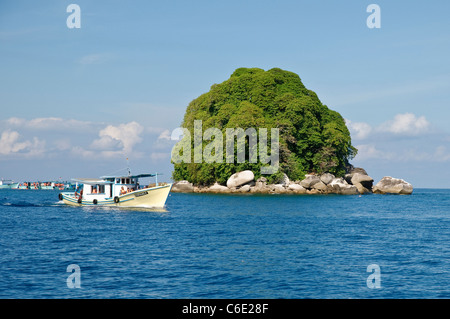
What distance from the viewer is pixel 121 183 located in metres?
61.7

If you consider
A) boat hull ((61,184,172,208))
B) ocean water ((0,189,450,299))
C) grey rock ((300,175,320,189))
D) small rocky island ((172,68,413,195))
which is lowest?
ocean water ((0,189,450,299))

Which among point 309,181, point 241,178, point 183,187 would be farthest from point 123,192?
point 183,187

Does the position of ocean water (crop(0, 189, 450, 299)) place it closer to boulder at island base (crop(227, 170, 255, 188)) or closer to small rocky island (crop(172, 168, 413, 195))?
boulder at island base (crop(227, 170, 255, 188))

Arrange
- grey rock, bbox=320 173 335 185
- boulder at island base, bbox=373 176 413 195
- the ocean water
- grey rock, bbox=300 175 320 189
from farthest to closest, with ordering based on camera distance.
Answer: boulder at island base, bbox=373 176 413 195, grey rock, bbox=320 173 335 185, grey rock, bbox=300 175 320 189, the ocean water

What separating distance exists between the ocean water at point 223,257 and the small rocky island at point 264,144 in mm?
43646

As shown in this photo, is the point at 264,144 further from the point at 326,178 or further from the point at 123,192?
the point at 123,192

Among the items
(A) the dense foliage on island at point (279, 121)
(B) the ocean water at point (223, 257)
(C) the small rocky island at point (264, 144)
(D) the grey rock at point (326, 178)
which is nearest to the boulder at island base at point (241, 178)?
(C) the small rocky island at point (264, 144)

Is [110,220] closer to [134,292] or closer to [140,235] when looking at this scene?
[140,235]

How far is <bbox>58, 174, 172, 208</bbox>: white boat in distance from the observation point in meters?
60.0

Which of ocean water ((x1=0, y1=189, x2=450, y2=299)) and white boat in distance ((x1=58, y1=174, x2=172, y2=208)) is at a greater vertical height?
white boat in distance ((x1=58, y1=174, x2=172, y2=208))

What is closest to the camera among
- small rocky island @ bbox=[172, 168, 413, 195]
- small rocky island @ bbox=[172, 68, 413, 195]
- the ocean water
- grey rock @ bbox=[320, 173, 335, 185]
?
the ocean water

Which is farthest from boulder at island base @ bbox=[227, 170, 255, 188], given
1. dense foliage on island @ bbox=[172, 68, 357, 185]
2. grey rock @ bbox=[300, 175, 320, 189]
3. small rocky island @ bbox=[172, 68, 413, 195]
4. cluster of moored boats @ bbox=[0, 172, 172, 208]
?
cluster of moored boats @ bbox=[0, 172, 172, 208]

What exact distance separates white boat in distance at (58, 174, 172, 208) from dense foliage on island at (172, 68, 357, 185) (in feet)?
121
